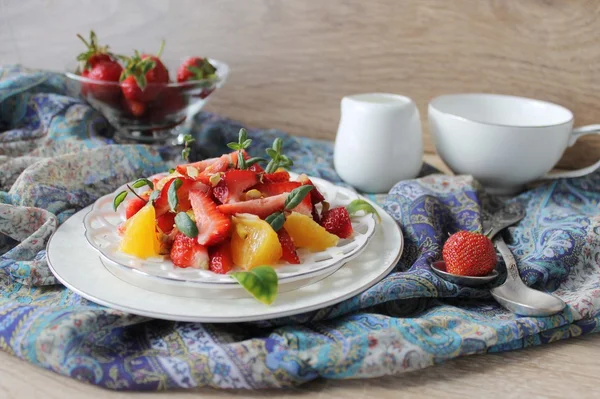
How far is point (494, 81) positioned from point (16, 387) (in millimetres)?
1040

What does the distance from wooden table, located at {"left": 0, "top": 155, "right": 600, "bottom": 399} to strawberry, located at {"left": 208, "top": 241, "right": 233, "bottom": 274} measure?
15 centimetres

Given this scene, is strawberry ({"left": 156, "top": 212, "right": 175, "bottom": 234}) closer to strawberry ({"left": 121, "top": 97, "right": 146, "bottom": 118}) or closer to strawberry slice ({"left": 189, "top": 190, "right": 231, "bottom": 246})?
strawberry slice ({"left": 189, "top": 190, "right": 231, "bottom": 246})

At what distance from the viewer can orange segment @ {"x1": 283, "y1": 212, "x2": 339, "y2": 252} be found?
0.82m

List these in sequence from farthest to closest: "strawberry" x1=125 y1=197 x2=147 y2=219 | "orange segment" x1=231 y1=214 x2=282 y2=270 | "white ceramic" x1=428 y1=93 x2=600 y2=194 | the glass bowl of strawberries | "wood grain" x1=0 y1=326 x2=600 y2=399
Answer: the glass bowl of strawberries
"white ceramic" x1=428 y1=93 x2=600 y2=194
"strawberry" x1=125 y1=197 x2=147 y2=219
"orange segment" x1=231 y1=214 x2=282 y2=270
"wood grain" x1=0 y1=326 x2=600 y2=399

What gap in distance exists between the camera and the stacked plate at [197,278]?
0.73 meters

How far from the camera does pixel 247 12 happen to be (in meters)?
1.45

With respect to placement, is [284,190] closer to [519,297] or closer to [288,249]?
[288,249]

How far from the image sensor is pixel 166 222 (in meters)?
0.84

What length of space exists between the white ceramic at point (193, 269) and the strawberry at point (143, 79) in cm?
36

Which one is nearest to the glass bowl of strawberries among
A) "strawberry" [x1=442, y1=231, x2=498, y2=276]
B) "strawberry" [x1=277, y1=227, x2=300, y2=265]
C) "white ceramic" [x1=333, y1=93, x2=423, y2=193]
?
"white ceramic" [x1=333, y1=93, x2=423, y2=193]

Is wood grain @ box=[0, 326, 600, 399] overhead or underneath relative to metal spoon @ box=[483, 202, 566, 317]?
underneath

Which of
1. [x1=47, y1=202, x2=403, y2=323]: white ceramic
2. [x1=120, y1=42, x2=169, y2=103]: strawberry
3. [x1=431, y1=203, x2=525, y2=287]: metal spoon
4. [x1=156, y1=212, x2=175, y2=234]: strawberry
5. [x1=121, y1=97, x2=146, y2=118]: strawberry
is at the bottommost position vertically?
[x1=431, y1=203, x2=525, y2=287]: metal spoon

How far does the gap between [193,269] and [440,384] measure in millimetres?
316

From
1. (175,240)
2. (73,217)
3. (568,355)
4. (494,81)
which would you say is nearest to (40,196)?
(73,217)
